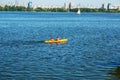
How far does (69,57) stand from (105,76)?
10733 millimetres

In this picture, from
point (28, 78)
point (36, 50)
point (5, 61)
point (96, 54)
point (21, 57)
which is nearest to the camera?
point (28, 78)

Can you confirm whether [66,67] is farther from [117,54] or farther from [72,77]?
[117,54]

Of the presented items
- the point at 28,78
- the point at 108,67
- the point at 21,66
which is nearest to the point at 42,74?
the point at 28,78

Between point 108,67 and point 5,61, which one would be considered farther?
point 5,61

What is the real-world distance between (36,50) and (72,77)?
678 inches

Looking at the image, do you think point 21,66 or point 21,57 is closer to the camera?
point 21,66

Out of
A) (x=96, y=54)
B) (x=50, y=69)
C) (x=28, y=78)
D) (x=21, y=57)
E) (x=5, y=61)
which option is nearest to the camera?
(x=28, y=78)

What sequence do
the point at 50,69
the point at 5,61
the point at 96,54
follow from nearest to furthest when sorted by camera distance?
the point at 50,69 → the point at 5,61 → the point at 96,54

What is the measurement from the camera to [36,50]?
44.5 m

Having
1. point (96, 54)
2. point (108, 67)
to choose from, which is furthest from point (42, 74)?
point (96, 54)

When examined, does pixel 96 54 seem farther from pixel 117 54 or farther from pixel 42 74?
pixel 42 74

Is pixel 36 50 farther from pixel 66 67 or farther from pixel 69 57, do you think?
pixel 66 67

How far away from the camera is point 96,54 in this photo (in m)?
40.8

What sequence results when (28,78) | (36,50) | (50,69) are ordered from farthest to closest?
(36,50) < (50,69) < (28,78)
